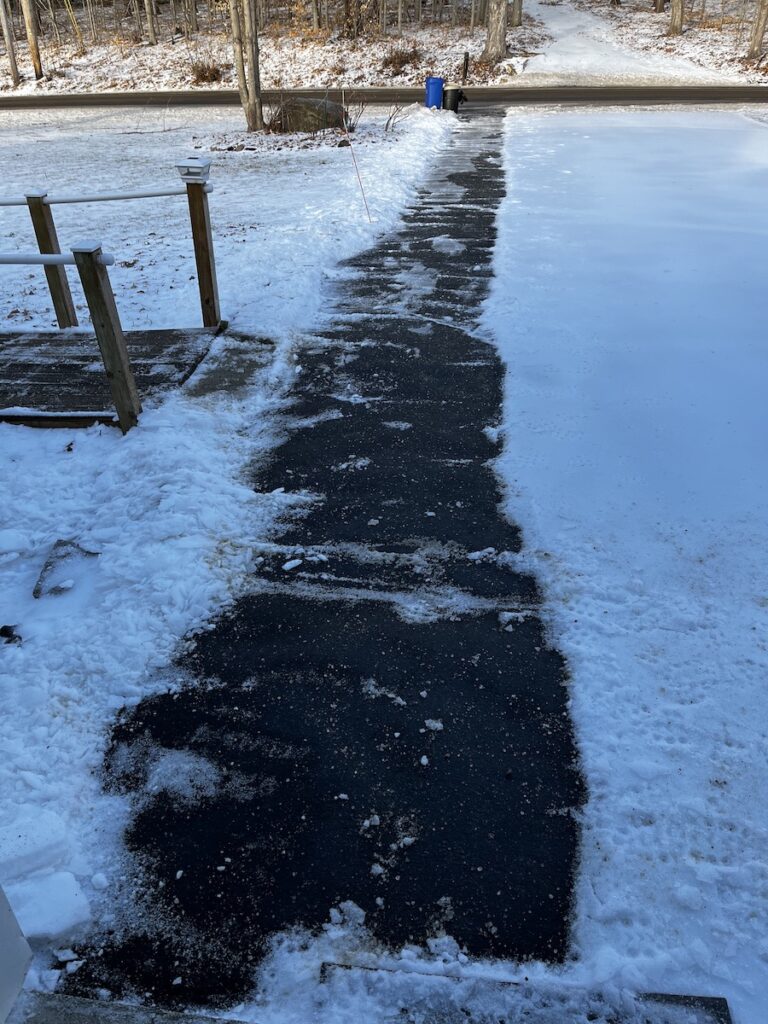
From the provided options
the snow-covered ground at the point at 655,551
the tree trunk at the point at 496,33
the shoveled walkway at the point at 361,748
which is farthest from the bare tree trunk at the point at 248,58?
the shoveled walkway at the point at 361,748

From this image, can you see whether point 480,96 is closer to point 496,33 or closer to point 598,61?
point 496,33

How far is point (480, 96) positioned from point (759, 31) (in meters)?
11.9

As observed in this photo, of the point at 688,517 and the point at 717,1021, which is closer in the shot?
the point at 717,1021

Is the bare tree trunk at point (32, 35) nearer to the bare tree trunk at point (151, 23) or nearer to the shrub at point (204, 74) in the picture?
the bare tree trunk at point (151, 23)

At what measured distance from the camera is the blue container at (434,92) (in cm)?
1703

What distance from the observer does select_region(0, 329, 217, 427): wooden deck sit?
4562 millimetres

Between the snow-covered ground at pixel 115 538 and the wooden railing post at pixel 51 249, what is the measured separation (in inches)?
21.1

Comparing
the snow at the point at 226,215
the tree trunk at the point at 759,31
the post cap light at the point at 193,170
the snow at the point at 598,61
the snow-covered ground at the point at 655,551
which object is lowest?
the snow at the point at 226,215

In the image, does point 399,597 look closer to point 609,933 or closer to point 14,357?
point 609,933

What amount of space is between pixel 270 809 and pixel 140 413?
9.85ft

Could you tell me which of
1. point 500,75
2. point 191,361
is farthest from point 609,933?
point 500,75

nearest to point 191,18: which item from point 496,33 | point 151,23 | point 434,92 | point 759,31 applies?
point 151,23

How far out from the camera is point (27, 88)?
28516 mm

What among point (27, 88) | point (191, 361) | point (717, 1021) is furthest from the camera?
point (27, 88)
